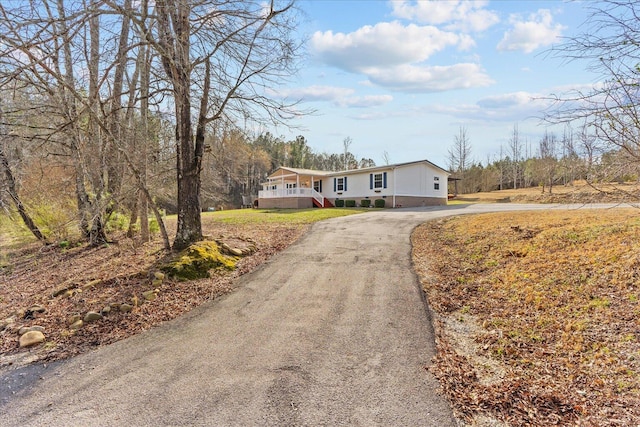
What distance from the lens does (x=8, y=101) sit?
278 inches

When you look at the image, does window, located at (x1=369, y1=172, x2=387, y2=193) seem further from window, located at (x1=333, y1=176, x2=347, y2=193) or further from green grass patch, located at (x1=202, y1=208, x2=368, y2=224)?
green grass patch, located at (x1=202, y1=208, x2=368, y2=224)

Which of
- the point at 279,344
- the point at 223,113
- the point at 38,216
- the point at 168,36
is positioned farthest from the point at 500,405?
the point at 38,216

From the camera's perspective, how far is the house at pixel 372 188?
25.0 m

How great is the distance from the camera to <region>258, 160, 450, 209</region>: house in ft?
82.0

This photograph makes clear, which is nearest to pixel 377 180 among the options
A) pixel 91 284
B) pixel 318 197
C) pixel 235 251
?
pixel 318 197

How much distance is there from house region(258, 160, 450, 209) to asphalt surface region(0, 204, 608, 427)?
19708 millimetres

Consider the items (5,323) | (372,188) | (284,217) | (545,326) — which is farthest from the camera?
(372,188)

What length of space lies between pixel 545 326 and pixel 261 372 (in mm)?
3526

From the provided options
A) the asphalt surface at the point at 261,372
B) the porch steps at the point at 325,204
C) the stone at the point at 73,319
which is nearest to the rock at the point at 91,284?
the stone at the point at 73,319

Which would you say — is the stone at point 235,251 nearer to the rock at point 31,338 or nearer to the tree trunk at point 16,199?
the rock at point 31,338

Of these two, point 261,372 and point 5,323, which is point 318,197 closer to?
point 5,323

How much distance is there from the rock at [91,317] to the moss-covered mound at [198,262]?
64.8 inches

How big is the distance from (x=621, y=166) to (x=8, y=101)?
10584 mm

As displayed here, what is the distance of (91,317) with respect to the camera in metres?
4.88
